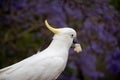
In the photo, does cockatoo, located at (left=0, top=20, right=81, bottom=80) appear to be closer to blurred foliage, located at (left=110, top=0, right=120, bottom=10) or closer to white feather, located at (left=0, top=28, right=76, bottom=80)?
white feather, located at (left=0, top=28, right=76, bottom=80)

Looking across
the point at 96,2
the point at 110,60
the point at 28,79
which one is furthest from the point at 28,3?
the point at 28,79

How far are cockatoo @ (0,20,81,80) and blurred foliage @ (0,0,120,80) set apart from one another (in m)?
1.75

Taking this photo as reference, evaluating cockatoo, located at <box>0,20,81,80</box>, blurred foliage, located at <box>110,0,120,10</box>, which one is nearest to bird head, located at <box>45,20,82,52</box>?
cockatoo, located at <box>0,20,81,80</box>

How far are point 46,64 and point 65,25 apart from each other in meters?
1.84

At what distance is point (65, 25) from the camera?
5930mm

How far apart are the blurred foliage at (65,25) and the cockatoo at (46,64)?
1745 millimetres

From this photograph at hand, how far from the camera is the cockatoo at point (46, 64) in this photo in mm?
4086

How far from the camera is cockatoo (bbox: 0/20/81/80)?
4086 millimetres

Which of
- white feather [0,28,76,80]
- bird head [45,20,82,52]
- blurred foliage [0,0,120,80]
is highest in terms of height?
bird head [45,20,82,52]

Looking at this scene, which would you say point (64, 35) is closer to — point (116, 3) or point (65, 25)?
point (65, 25)

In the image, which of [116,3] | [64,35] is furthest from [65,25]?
[64,35]

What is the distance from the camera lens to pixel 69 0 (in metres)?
5.87

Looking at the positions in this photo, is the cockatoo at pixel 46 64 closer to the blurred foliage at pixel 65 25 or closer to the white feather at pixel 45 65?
the white feather at pixel 45 65

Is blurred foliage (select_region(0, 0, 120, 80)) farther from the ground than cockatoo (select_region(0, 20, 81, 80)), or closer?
closer
